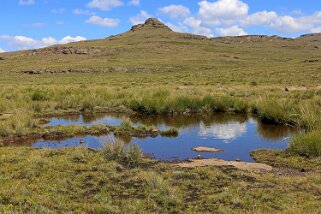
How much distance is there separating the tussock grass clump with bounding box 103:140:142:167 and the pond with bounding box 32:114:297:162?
72 cm

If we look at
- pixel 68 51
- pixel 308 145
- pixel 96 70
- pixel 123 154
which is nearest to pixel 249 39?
pixel 68 51

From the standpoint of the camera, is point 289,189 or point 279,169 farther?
point 279,169

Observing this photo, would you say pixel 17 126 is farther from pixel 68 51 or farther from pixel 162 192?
pixel 68 51

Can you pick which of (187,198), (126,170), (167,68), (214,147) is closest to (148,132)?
(214,147)

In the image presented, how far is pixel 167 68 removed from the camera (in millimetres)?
83875

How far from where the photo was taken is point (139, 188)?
964cm

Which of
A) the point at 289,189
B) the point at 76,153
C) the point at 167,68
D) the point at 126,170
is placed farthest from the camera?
the point at 167,68

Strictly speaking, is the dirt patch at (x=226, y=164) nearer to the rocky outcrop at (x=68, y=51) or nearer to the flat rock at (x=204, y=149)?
the flat rock at (x=204, y=149)

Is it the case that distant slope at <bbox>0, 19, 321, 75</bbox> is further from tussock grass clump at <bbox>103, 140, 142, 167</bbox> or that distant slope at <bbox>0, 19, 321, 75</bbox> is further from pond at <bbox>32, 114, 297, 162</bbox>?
tussock grass clump at <bbox>103, 140, 142, 167</bbox>

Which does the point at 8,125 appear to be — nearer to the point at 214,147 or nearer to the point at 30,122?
the point at 30,122

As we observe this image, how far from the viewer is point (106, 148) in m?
12.7

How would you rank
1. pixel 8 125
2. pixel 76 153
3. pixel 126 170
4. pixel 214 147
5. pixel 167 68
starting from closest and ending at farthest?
pixel 126 170
pixel 76 153
pixel 214 147
pixel 8 125
pixel 167 68

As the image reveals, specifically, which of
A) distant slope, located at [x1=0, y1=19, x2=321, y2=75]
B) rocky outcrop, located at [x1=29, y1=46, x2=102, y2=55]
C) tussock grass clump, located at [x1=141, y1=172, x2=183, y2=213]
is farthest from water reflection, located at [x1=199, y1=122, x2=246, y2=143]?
rocky outcrop, located at [x1=29, y1=46, x2=102, y2=55]

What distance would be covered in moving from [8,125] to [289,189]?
40.8 feet
